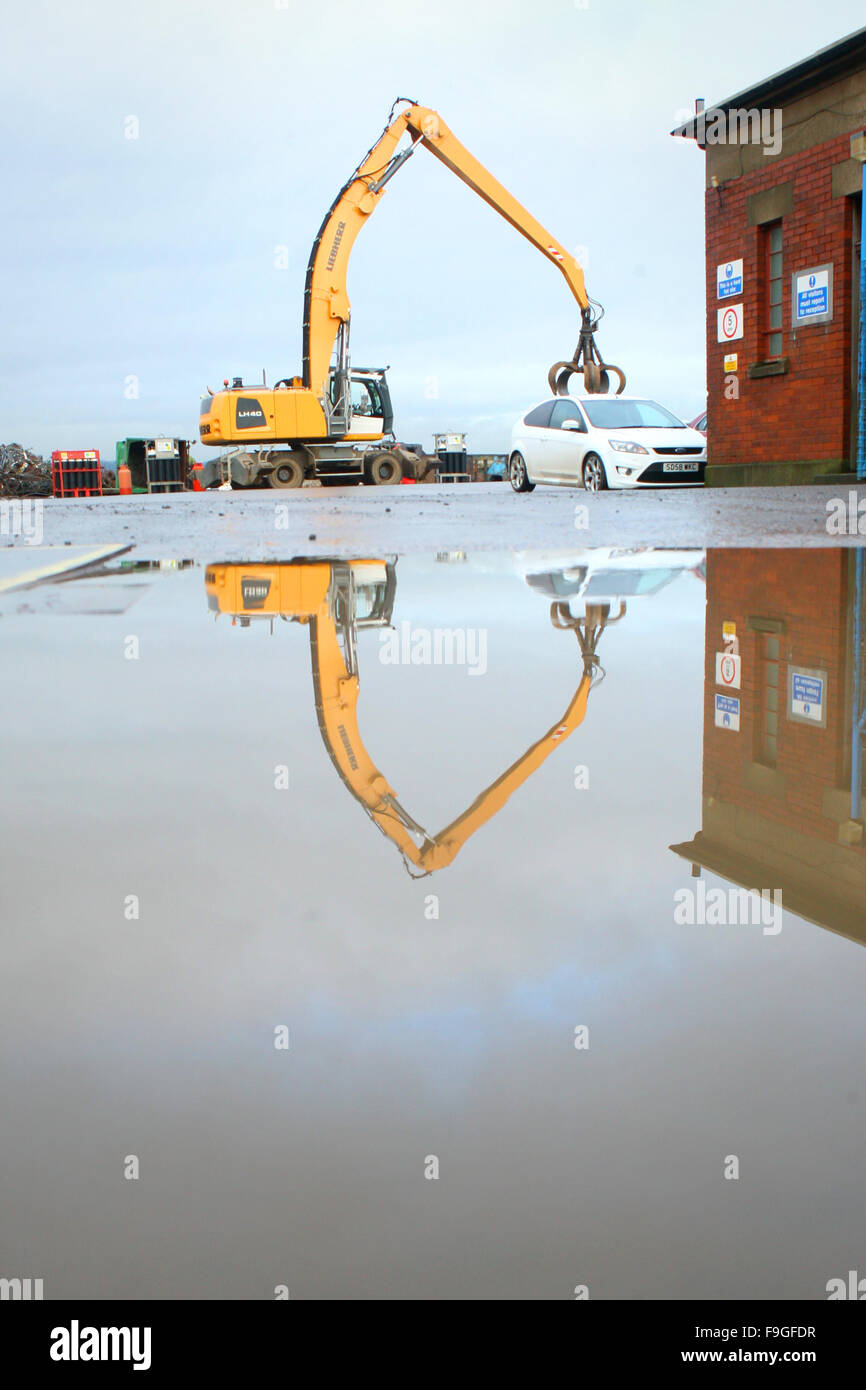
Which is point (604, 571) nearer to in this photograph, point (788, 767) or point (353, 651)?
point (353, 651)

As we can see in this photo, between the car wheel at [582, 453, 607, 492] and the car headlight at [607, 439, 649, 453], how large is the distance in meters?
0.29

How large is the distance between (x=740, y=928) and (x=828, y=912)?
0.46 ft

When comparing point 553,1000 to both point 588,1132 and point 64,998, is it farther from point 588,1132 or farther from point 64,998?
point 64,998

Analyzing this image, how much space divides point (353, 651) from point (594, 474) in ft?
50.5

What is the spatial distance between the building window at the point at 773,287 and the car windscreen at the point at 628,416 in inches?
71.0

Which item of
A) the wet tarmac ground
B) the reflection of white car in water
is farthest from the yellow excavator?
the reflection of white car in water

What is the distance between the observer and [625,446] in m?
18.4

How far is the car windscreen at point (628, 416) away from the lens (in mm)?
18938

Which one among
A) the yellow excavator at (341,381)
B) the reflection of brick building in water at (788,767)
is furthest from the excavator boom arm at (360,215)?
the reflection of brick building in water at (788,767)

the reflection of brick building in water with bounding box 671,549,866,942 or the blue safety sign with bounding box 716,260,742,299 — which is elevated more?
the blue safety sign with bounding box 716,260,742,299

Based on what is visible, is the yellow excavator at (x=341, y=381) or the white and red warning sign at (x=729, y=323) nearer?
the white and red warning sign at (x=729, y=323)

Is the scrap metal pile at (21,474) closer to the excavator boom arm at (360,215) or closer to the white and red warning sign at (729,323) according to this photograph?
the excavator boom arm at (360,215)

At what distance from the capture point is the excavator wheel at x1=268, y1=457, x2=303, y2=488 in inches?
1076

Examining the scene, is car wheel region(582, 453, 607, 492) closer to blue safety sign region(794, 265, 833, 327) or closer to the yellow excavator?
blue safety sign region(794, 265, 833, 327)
